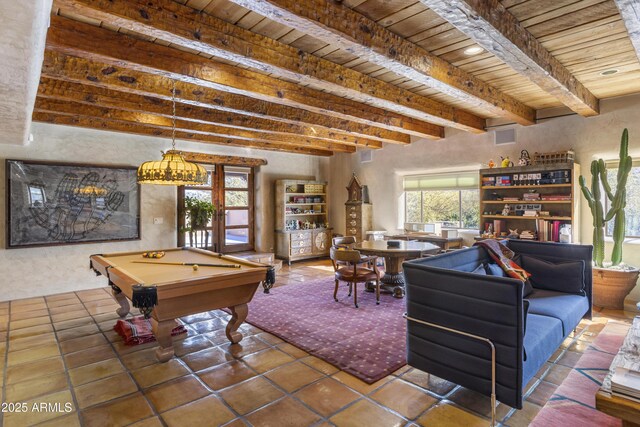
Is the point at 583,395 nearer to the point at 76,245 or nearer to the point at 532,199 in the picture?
the point at 532,199

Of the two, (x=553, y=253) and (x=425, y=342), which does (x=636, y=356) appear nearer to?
(x=425, y=342)

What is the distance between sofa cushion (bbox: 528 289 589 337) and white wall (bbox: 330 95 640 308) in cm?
234

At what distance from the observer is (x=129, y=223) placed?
6344 millimetres

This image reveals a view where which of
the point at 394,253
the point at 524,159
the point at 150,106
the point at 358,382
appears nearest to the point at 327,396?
the point at 358,382

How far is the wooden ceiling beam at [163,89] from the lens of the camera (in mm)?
3361

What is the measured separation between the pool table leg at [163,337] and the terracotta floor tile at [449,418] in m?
2.26

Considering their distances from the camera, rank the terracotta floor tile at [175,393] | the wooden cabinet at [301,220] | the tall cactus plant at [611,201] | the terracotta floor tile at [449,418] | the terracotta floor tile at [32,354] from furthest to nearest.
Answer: the wooden cabinet at [301,220], the tall cactus plant at [611,201], the terracotta floor tile at [32,354], the terracotta floor tile at [175,393], the terracotta floor tile at [449,418]

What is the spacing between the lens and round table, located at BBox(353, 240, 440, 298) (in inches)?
194

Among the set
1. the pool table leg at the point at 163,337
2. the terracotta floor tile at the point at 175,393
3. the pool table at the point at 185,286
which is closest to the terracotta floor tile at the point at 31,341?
the pool table at the point at 185,286

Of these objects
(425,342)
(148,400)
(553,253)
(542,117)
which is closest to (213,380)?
(148,400)

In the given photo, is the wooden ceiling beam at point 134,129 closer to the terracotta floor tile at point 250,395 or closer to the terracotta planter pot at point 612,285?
the terracotta floor tile at point 250,395

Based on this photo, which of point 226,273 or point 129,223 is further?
point 129,223

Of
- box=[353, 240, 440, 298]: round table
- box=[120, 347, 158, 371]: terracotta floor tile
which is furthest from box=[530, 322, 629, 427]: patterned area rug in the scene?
box=[120, 347, 158, 371]: terracotta floor tile

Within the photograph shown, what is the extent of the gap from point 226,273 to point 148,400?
1153 millimetres
